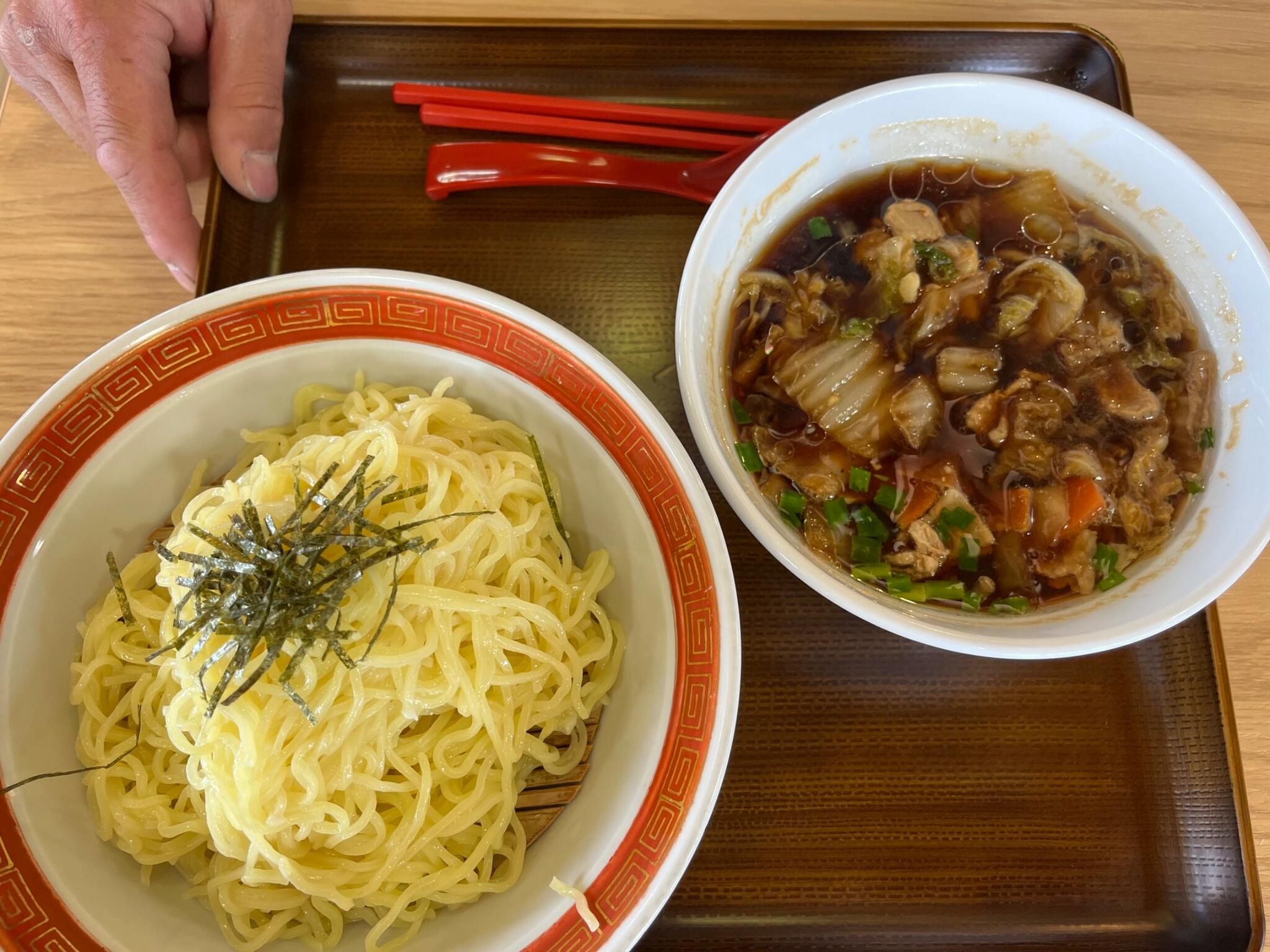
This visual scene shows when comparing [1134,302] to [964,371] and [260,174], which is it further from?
[260,174]

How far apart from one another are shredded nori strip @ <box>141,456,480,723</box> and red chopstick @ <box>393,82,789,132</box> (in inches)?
47.3

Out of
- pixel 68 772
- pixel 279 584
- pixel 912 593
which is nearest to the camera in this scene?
pixel 279 584

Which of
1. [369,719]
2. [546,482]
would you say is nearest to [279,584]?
[369,719]

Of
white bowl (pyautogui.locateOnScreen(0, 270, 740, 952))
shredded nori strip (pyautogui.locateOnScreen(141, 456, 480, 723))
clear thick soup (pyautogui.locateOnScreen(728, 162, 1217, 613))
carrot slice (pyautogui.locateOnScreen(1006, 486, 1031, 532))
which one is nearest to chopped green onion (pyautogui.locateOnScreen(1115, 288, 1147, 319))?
clear thick soup (pyautogui.locateOnScreen(728, 162, 1217, 613))

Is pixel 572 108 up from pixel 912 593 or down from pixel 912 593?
up

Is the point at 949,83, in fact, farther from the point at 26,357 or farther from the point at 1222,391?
the point at 26,357

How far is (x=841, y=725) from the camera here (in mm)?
1619

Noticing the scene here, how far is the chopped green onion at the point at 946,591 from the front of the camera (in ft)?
4.97

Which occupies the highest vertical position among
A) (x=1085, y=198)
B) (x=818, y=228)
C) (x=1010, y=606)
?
(x=1085, y=198)

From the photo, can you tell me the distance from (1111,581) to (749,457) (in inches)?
31.6

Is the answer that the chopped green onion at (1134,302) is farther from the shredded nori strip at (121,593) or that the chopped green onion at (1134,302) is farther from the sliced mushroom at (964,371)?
the shredded nori strip at (121,593)

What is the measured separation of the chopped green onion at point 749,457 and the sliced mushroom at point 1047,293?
2.30ft

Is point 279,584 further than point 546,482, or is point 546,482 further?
point 546,482

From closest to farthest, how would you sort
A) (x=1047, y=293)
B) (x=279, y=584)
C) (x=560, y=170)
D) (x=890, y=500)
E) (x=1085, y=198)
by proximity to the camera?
(x=279, y=584) < (x=890, y=500) < (x=1047, y=293) < (x=1085, y=198) < (x=560, y=170)
